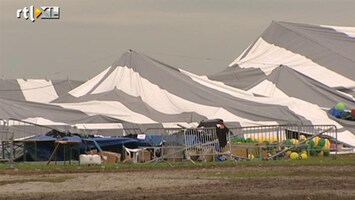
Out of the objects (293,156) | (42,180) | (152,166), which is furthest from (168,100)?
(42,180)

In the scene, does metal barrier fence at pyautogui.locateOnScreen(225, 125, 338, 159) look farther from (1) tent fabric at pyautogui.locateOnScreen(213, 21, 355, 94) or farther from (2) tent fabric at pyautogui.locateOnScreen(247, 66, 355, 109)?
(1) tent fabric at pyautogui.locateOnScreen(213, 21, 355, 94)

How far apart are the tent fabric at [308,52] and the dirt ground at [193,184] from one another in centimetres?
2302

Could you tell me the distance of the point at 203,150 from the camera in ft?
110

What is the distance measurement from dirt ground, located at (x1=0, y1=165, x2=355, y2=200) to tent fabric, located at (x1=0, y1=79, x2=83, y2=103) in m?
22.2

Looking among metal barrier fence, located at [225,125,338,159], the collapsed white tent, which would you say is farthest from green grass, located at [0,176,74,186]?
the collapsed white tent

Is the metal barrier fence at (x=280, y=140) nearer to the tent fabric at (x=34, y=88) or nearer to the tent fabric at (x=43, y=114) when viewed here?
the tent fabric at (x=43, y=114)

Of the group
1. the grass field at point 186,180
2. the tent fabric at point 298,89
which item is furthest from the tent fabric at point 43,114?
the tent fabric at point 298,89

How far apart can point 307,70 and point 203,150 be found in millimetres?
19673

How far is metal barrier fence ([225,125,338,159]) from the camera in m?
35.1

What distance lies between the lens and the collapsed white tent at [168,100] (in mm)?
41500

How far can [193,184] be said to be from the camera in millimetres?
22000

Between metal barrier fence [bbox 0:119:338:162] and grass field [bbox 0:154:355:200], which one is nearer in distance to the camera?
grass field [bbox 0:154:355:200]

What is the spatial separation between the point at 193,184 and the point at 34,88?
1191 inches

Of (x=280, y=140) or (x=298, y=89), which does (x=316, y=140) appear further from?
(x=298, y=89)
